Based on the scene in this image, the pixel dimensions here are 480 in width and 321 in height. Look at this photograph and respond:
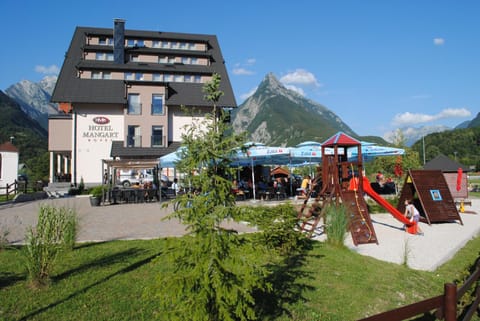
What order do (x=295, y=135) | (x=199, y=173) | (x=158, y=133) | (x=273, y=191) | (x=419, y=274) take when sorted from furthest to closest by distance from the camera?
(x=295, y=135), (x=158, y=133), (x=273, y=191), (x=419, y=274), (x=199, y=173)

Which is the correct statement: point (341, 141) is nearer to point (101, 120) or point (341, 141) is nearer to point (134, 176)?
point (134, 176)

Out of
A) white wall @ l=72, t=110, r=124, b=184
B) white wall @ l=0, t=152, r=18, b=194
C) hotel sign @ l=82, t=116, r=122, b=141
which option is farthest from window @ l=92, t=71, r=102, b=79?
white wall @ l=0, t=152, r=18, b=194

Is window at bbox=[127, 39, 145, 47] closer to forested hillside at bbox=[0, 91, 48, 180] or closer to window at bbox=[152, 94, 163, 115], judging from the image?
window at bbox=[152, 94, 163, 115]

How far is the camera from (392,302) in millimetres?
5180

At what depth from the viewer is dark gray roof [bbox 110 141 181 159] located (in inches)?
1179

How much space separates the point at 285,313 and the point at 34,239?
3.72 m

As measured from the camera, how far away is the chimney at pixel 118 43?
3700 cm

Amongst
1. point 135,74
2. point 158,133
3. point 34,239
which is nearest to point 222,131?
point 34,239

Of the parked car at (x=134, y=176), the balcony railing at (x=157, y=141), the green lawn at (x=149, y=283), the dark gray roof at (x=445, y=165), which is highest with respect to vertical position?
the balcony railing at (x=157, y=141)

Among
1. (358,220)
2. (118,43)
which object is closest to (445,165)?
(358,220)

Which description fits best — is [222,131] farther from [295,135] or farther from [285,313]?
[295,135]

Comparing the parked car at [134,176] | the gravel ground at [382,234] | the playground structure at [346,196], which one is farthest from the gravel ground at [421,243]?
the parked car at [134,176]

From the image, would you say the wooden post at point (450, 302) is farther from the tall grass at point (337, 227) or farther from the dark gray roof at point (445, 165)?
the dark gray roof at point (445, 165)

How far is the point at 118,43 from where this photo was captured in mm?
37219
